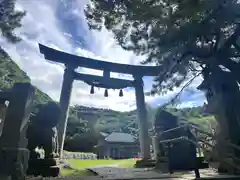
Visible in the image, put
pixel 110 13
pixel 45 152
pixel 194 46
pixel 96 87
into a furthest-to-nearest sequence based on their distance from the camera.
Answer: pixel 96 87, pixel 45 152, pixel 110 13, pixel 194 46

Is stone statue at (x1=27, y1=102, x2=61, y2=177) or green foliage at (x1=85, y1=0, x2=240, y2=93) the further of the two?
stone statue at (x1=27, y1=102, x2=61, y2=177)

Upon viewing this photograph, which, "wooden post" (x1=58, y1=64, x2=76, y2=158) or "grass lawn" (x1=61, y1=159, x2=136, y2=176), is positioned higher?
"wooden post" (x1=58, y1=64, x2=76, y2=158)

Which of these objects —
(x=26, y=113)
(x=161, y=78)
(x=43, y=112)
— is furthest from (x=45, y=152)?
(x=161, y=78)

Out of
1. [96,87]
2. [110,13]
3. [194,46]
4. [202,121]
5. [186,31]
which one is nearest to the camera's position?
[186,31]

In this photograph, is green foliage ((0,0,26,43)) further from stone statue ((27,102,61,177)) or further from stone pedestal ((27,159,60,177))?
stone pedestal ((27,159,60,177))

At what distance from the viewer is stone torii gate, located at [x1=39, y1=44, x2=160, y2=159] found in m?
12.8

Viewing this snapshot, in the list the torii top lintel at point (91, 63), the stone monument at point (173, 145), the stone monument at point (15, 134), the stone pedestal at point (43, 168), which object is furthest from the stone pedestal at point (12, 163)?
the torii top lintel at point (91, 63)

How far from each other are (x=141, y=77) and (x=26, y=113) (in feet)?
36.7

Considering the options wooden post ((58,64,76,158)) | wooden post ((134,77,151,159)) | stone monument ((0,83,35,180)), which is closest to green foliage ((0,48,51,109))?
stone monument ((0,83,35,180))

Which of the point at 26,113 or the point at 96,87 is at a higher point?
the point at 96,87

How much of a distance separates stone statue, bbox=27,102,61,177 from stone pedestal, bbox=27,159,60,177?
0.90ft

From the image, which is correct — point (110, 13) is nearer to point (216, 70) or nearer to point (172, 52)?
point (172, 52)

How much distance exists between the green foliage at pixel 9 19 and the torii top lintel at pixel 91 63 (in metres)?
4.23

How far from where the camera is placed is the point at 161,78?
24.3 ft
